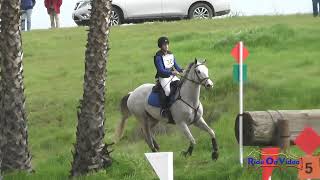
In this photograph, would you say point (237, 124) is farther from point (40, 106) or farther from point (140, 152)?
point (40, 106)

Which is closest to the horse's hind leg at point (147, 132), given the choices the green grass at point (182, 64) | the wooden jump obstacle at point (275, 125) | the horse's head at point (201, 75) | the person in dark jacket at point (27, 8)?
the green grass at point (182, 64)

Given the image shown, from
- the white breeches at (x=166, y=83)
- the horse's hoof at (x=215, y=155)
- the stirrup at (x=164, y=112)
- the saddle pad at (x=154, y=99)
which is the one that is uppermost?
the white breeches at (x=166, y=83)

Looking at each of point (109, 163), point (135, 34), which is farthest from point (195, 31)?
point (109, 163)

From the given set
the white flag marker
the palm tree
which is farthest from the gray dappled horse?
the white flag marker

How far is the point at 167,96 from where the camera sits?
1616 cm

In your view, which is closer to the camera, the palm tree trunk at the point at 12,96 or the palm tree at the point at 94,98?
the palm tree at the point at 94,98

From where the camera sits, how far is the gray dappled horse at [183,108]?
1533cm

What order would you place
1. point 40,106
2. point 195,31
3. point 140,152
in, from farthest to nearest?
point 195,31 → point 40,106 → point 140,152

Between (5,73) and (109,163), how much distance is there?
2.50m

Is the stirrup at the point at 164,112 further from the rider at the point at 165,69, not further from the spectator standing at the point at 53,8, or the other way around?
the spectator standing at the point at 53,8

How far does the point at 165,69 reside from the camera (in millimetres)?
15891

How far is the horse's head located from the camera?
15.0 m

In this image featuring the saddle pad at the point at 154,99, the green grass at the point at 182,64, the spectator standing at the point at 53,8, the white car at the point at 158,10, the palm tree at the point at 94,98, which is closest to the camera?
the palm tree at the point at 94,98

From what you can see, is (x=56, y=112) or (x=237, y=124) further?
(x=56, y=112)
